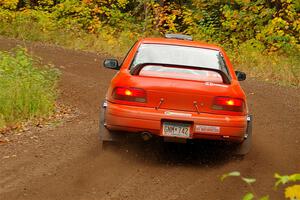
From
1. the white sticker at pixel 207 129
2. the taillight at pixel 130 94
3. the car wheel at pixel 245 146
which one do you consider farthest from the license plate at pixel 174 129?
the car wheel at pixel 245 146

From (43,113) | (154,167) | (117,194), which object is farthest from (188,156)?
(43,113)

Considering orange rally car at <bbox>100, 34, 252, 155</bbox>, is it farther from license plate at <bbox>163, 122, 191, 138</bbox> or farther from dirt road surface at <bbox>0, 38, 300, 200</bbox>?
dirt road surface at <bbox>0, 38, 300, 200</bbox>

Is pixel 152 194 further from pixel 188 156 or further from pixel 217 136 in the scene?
pixel 188 156

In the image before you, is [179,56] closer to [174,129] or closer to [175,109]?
[175,109]

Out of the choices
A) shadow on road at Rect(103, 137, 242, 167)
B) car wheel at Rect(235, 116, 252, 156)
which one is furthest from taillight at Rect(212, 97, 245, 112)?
shadow on road at Rect(103, 137, 242, 167)

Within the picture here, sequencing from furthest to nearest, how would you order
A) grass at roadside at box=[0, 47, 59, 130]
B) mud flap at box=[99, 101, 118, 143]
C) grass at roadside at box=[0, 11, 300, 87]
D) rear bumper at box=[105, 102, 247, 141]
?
1. grass at roadside at box=[0, 11, 300, 87]
2. grass at roadside at box=[0, 47, 59, 130]
3. mud flap at box=[99, 101, 118, 143]
4. rear bumper at box=[105, 102, 247, 141]

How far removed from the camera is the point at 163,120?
6816 mm

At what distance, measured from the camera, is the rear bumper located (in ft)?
22.3

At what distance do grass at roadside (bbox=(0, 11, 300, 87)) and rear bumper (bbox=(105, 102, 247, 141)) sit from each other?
10408 mm

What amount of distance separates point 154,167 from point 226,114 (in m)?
1.11

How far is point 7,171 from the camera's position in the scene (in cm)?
674

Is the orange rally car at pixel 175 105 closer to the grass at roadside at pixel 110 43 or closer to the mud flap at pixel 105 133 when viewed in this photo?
the mud flap at pixel 105 133

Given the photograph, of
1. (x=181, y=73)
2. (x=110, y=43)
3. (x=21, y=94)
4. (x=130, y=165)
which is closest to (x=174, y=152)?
(x=130, y=165)

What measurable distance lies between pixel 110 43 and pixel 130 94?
15.5 m
